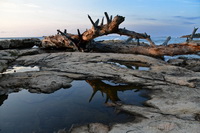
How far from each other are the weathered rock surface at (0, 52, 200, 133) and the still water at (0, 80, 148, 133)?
250mm

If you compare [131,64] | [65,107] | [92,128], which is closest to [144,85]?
[65,107]

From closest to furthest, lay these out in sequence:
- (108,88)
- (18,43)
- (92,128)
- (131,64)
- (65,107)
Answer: (92,128) < (65,107) < (108,88) < (131,64) < (18,43)

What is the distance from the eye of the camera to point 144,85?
4.56 metres

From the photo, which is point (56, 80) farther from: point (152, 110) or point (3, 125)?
point (152, 110)

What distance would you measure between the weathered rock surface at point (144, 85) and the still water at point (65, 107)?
9.8 inches

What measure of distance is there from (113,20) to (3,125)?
6308 millimetres

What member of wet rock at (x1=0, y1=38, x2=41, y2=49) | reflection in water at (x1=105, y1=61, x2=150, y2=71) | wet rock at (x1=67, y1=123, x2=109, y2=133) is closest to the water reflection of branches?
wet rock at (x1=67, y1=123, x2=109, y2=133)

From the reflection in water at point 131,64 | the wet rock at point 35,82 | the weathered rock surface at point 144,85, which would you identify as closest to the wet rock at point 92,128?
the weathered rock surface at point 144,85

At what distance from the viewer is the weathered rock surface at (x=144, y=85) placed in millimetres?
2621

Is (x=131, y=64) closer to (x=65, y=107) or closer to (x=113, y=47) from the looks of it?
(x=113, y=47)

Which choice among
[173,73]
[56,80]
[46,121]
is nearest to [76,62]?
[56,80]

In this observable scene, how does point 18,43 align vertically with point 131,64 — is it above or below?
above

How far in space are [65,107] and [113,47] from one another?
7.11m

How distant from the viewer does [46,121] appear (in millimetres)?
2990
